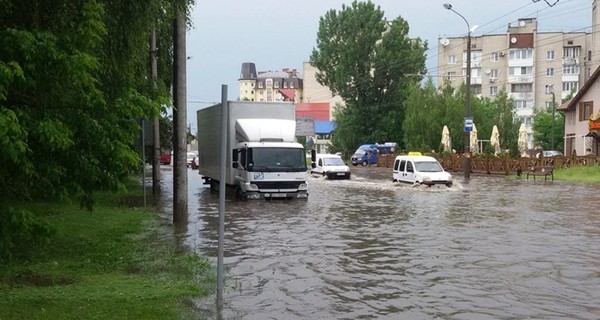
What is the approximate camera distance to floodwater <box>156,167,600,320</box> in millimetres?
8609

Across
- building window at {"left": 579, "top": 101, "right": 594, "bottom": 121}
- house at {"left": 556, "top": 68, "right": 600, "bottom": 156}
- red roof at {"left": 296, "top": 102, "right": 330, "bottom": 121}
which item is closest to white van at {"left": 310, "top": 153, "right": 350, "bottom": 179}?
house at {"left": 556, "top": 68, "right": 600, "bottom": 156}

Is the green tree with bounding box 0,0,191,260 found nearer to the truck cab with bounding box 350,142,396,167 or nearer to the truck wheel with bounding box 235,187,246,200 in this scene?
the truck wheel with bounding box 235,187,246,200

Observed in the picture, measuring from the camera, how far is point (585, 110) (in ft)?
192

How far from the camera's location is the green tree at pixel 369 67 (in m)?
76.4

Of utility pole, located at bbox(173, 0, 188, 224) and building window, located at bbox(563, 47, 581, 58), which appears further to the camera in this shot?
building window, located at bbox(563, 47, 581, 58)

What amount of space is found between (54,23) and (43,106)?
5.78 feet

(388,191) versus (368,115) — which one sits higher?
(368,115)

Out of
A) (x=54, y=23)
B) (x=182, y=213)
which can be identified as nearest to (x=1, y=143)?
(x=54, y=23)

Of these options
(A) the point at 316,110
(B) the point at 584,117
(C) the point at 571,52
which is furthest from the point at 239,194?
(A) the point at 316,110

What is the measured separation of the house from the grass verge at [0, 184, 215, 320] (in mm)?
46542

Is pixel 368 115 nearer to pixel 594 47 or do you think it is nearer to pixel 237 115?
pixel 594 47

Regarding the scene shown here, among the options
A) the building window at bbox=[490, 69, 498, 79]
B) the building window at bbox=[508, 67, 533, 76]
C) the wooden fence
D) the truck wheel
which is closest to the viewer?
the truck wheel

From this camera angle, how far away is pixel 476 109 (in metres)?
64.6

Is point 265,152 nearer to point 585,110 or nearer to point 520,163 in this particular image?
point 520,163
